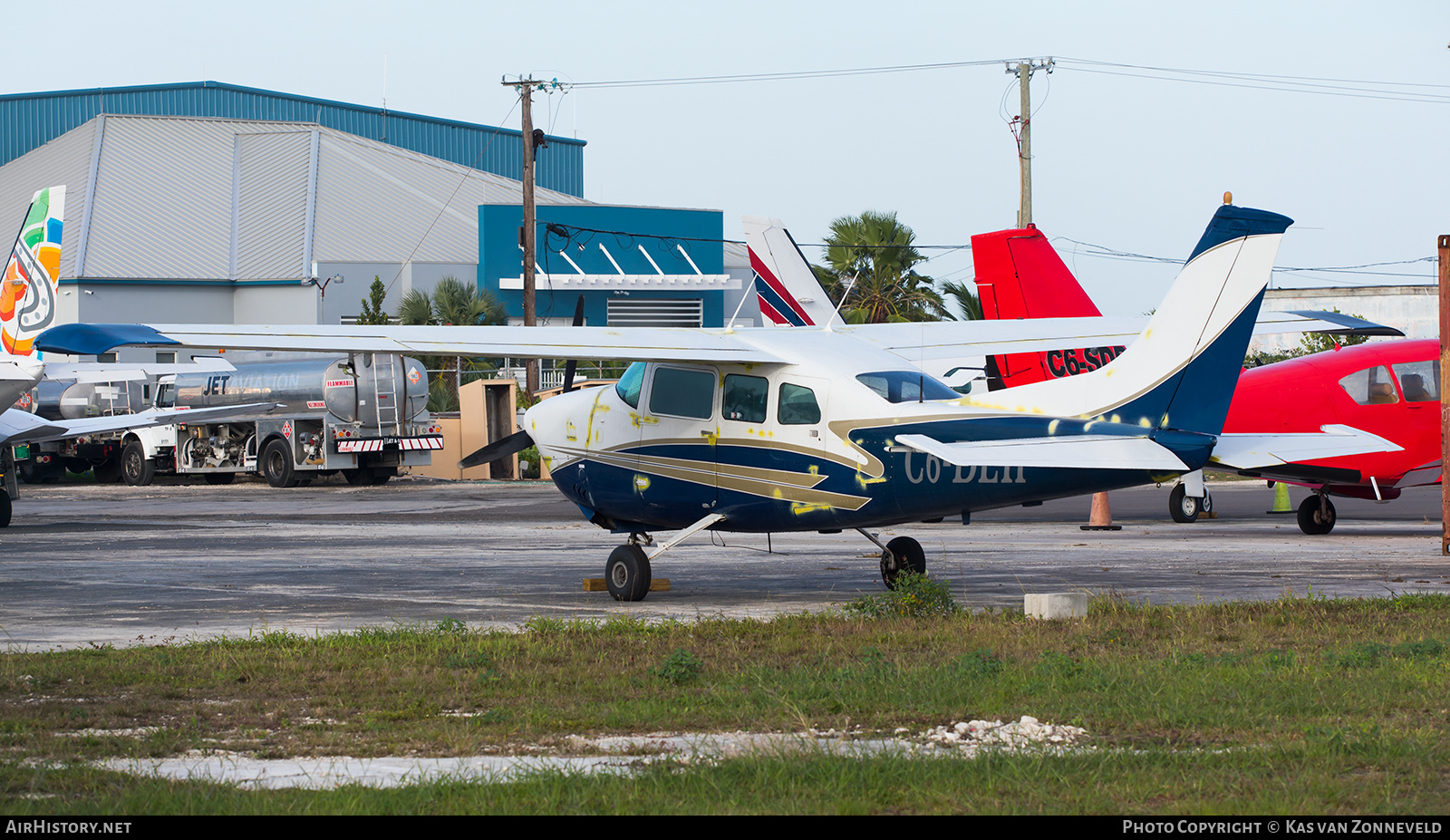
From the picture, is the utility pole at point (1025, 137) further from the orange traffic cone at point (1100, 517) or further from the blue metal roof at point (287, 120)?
the blue metal roof at point (287, 120)

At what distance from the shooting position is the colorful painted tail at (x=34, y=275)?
22.5 meters

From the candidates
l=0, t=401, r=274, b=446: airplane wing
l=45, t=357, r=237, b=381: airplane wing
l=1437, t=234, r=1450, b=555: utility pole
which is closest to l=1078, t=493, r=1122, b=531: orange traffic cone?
l=1437, t=234, r=1450, b=555: utility pole

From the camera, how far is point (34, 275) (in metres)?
22.9

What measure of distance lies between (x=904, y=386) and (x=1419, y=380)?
10834mm

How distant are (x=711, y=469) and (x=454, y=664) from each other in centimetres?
434

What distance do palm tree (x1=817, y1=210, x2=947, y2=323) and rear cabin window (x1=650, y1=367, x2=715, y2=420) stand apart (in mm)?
31666

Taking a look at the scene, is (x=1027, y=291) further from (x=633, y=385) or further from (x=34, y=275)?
(x=34, y=275)

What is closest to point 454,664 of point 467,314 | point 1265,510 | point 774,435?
point 774,435

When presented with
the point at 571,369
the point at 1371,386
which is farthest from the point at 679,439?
the point at 1371,386

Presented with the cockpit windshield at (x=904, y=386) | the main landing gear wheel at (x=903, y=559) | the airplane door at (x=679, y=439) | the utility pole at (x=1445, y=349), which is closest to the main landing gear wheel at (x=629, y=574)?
the airplane door at (x=679, y=439)

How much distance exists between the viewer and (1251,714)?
252 inches

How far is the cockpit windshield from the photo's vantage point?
11039 millimetres

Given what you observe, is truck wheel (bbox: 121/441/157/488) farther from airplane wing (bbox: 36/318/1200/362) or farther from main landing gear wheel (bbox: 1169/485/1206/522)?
airplane wing (bbox: 36/318/1200/362)

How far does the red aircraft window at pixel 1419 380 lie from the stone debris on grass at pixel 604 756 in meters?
14.5
